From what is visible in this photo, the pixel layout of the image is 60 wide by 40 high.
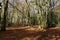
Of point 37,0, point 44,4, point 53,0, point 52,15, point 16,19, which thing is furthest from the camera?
point 16,19

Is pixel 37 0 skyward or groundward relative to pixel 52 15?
skyward

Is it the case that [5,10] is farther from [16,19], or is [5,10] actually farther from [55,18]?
[16,19]

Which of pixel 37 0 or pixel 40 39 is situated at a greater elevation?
pixel 37 0

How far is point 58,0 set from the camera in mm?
27781

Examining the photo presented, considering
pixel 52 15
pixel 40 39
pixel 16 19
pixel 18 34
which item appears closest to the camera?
pixel 40 39

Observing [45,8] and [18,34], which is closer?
[18,34]

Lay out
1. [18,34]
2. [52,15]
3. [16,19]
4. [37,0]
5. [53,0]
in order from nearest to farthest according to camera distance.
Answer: [18,34], [37,0], [52,15], [53,0], [16,19]

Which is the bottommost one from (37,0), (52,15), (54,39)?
(54,39)

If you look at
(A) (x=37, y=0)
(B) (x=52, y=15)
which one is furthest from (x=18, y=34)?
(B) (x=52, y=15)

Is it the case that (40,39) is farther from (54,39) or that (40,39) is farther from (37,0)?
(37,0)

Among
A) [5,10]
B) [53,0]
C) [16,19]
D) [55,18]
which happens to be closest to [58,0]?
[53,0]

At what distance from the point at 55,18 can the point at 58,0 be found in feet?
13.6

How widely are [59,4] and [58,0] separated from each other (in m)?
0.95

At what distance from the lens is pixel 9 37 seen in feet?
46.3
